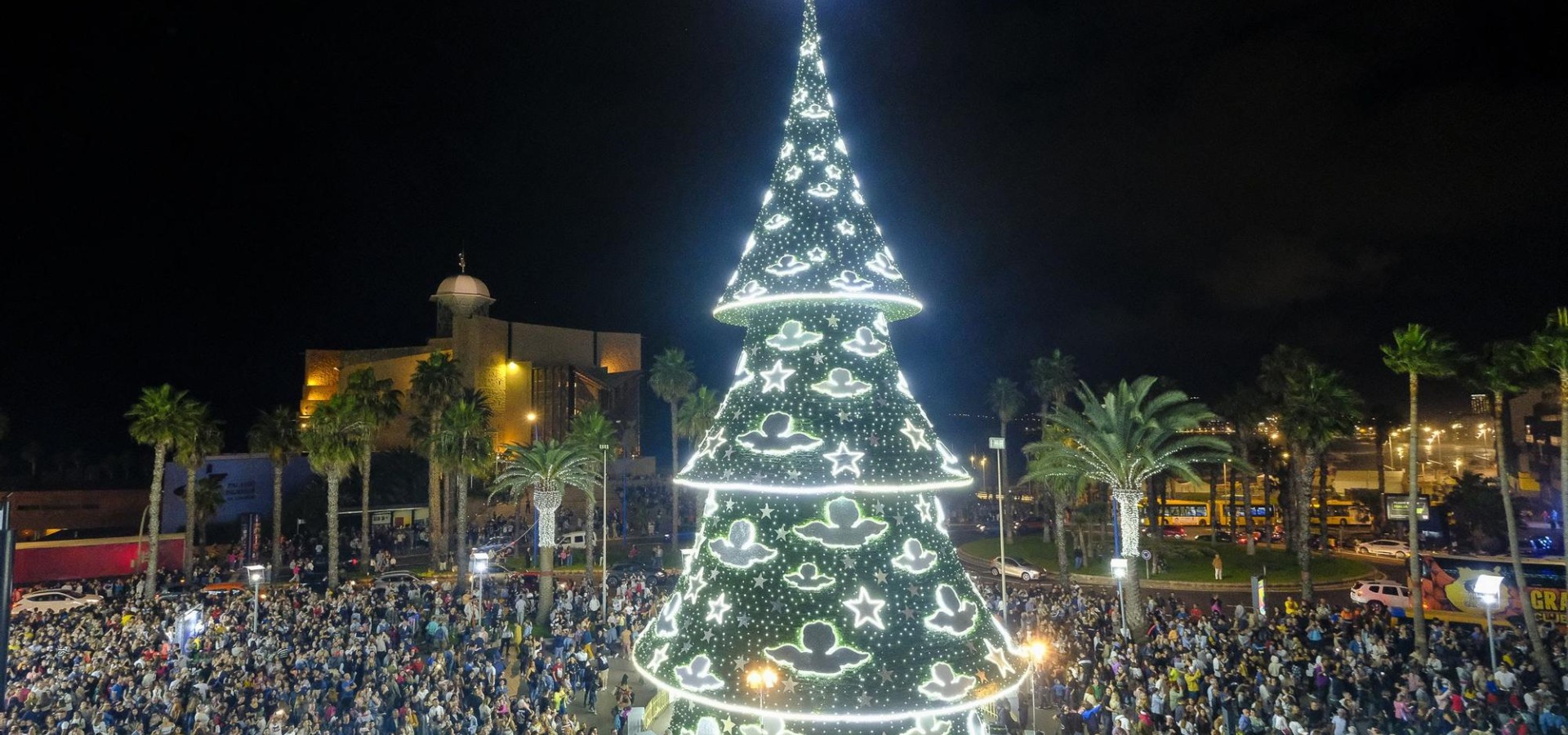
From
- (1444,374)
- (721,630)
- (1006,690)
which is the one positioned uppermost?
(1444,374)

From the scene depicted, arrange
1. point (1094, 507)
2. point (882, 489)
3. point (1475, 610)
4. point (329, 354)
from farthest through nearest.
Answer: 1. point (329, 354)
2. point (1094, 507)
3. point (1475, 610)
4. point (882, 489)

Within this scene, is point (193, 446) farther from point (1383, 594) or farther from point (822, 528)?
point (1383, 594)

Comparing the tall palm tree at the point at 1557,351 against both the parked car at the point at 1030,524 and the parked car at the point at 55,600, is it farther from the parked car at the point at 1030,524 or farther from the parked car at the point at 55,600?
the parked car at the point at 55,600

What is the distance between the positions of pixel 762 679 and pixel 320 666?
50.3ft

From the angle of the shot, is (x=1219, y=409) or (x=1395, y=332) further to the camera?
(x=1219, y=409)

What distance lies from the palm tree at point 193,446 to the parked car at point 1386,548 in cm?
6340

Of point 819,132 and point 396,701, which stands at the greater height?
point 819,132

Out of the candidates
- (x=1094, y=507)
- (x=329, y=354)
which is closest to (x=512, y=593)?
(x=1094, y=507)

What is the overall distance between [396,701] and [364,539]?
94.5 feet

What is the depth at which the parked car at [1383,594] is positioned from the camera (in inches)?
1140

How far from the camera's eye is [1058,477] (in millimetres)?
34969

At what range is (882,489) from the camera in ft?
30.1

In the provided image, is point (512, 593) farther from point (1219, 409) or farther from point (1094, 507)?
point (1219, 409)

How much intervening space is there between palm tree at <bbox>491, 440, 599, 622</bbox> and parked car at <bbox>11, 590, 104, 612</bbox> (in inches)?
624
